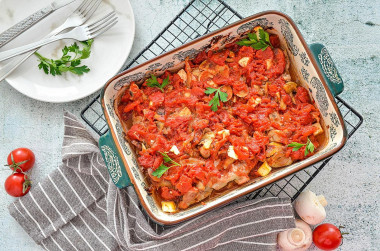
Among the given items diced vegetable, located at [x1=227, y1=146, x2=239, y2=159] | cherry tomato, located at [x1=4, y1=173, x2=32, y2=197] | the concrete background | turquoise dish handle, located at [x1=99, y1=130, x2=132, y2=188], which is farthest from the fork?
diced vegetable, located at [x1=227, y1=146, x2=239, y2=159]

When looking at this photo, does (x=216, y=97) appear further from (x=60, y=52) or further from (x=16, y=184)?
(x=16, y=184)

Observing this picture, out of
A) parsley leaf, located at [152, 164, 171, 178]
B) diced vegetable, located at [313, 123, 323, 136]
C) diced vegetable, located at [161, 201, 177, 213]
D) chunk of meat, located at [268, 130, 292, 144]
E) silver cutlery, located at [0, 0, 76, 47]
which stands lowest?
diced vegetable, located at [161, 201, 177, 213]

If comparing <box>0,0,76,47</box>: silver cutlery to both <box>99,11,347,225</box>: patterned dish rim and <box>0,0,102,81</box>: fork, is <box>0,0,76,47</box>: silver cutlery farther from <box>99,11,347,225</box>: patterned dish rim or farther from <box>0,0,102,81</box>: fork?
<box>99,11,347,225</box>: patterned dish rim

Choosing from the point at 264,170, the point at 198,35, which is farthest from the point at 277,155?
the point at 198,35

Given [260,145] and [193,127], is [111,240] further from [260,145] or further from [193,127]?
[260,145]

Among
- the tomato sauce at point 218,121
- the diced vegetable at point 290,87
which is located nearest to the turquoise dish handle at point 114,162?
the tomato sauce at point 218,121

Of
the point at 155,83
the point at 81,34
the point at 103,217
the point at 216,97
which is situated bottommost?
the point at 103,217
